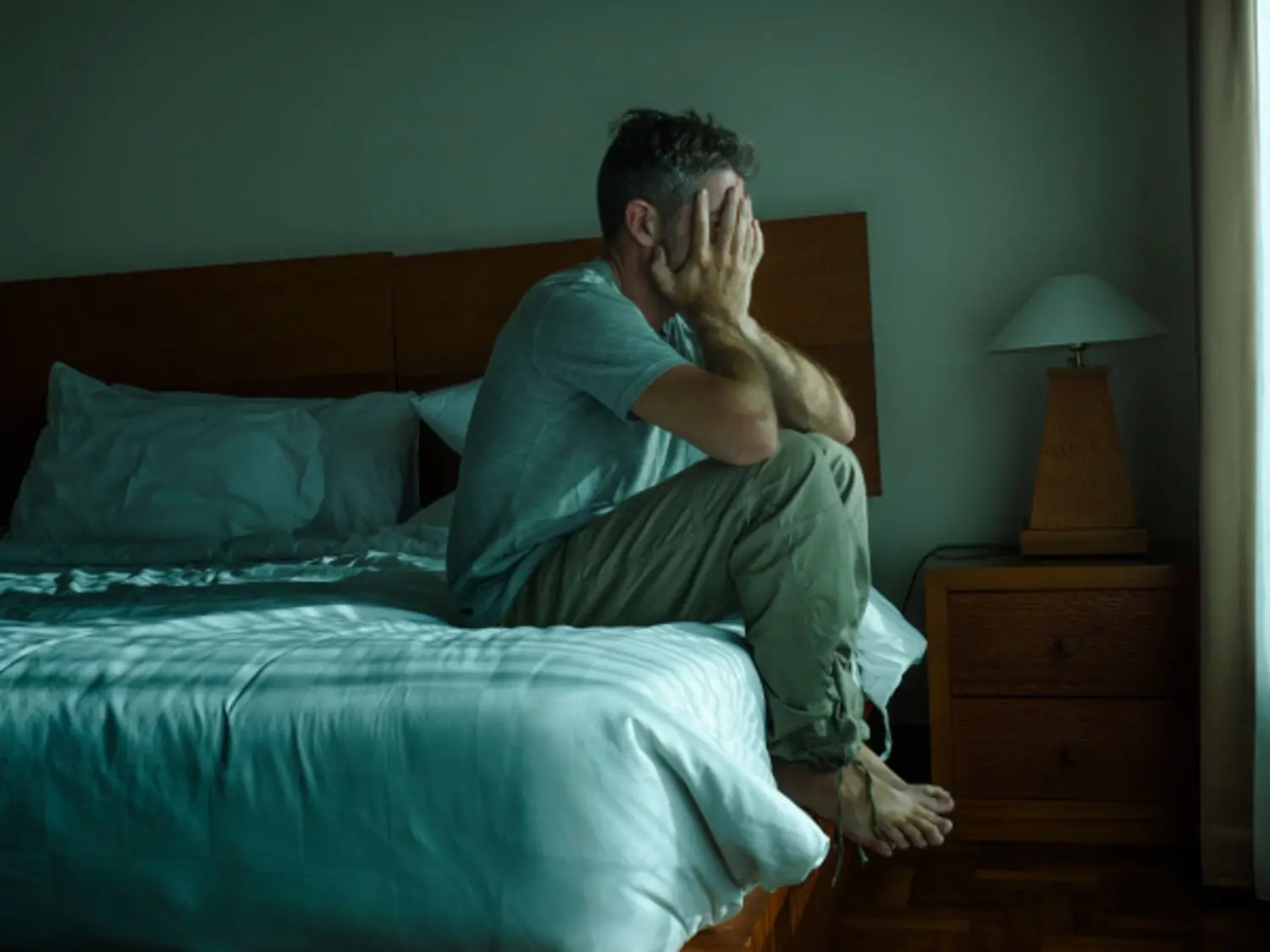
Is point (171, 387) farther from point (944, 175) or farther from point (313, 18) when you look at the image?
point (944, 175)

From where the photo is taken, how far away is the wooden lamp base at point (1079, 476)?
8.33 feet

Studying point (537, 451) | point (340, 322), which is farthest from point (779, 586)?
point (340, 322)

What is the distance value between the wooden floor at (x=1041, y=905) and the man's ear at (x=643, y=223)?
3.56 ft

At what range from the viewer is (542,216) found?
3.18 metres

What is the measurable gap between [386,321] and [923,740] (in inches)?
63.2

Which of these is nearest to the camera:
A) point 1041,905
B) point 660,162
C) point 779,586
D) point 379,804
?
point 379,804

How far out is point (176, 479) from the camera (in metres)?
2.85

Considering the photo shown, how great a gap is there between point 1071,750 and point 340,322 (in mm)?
1945

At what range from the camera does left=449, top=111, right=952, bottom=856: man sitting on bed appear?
1507mm

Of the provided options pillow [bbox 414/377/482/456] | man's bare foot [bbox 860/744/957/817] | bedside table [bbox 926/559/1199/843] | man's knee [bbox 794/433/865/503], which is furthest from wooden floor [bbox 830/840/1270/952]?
pillow [bbox 414/377/482/456]

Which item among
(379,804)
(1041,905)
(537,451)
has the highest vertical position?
(537,451)

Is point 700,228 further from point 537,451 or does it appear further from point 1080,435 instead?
point 1080,435

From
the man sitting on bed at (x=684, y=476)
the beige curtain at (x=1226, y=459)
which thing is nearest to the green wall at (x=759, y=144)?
the beige curtain at (x=1226, y=459)

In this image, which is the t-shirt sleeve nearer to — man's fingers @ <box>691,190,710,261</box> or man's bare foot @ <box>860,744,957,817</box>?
man's fingers @ <box>691,190,710,261</box>
